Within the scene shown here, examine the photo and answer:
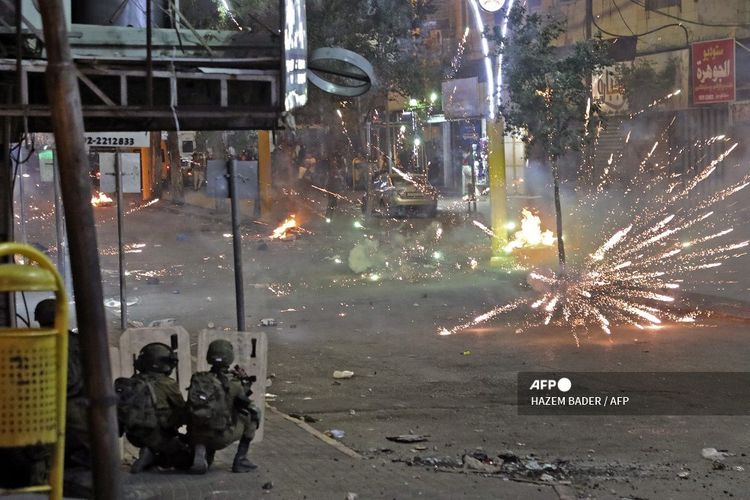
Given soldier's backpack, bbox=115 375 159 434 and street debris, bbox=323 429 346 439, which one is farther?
street debris, bbox=323 429 346 439

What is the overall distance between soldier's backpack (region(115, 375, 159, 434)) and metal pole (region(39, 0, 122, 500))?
166cm

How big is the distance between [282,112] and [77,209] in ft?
12.9

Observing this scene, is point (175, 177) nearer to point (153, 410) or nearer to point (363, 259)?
point (363, 259)

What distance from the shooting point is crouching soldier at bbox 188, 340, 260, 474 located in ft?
20.9

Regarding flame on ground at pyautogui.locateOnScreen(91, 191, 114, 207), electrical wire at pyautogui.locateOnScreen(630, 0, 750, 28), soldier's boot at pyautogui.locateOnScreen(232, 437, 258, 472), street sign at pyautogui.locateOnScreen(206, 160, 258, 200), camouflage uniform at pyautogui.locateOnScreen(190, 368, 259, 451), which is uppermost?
electrical wire at pyautogui.locateOnScreen(630, 0, 750, 28)

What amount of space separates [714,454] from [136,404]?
4539mm

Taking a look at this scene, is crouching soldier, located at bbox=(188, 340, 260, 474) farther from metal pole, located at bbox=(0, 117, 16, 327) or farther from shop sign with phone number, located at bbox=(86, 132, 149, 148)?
shop sign with phone number, located at bbox=(86, 132, 149, 148)

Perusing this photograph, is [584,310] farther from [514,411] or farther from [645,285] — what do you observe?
[514,411]

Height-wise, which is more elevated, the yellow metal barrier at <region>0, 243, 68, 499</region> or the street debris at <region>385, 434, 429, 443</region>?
the yellow metal barrier at <region>0, 243, 68, 499</region>

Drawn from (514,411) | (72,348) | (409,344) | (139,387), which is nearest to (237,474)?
(139,387)

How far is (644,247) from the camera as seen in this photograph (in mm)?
22938

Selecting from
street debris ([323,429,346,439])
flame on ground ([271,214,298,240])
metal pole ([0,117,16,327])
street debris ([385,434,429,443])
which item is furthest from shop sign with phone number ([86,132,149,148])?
flame on ground ([271,214,298,240])

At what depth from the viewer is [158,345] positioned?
6.63 metres

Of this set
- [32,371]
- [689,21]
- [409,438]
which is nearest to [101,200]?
[689,21]
